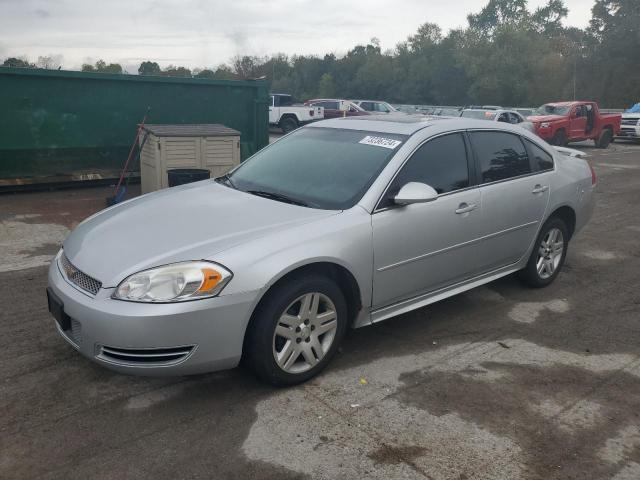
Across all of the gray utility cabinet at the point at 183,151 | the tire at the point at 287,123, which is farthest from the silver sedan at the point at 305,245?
the tire at the point at 287,123

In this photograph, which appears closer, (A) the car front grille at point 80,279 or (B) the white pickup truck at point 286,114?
(A) the car front grille at point 80,279

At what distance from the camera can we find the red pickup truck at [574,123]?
19.1 metres

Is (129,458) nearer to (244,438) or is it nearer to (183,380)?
(244,438)

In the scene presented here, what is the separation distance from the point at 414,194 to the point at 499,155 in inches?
54.2

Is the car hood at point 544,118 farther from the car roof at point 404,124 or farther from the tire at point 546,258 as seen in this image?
the car roof at point 404,124

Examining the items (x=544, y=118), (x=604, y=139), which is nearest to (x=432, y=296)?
(x=544, y=118)

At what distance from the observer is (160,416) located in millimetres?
3254

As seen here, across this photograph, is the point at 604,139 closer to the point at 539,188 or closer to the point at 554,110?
the point at 554,110

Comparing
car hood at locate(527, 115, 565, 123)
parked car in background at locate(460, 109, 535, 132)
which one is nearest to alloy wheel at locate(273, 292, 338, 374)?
parked car in background at locate(460, 109, 535, 132)

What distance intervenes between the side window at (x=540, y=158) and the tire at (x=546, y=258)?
46cm

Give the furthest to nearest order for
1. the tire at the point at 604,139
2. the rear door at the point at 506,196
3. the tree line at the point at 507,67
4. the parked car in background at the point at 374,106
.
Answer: the tree line at the point at 507,67 < the parked car in background at the point at 374,106 < the tire at the point at 604,139 < the rear door at the point at 506,196

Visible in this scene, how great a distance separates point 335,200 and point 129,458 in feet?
6.29

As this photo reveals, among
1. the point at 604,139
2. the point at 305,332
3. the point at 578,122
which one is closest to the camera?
the point at 305,332

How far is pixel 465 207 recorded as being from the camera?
14.3 feet
